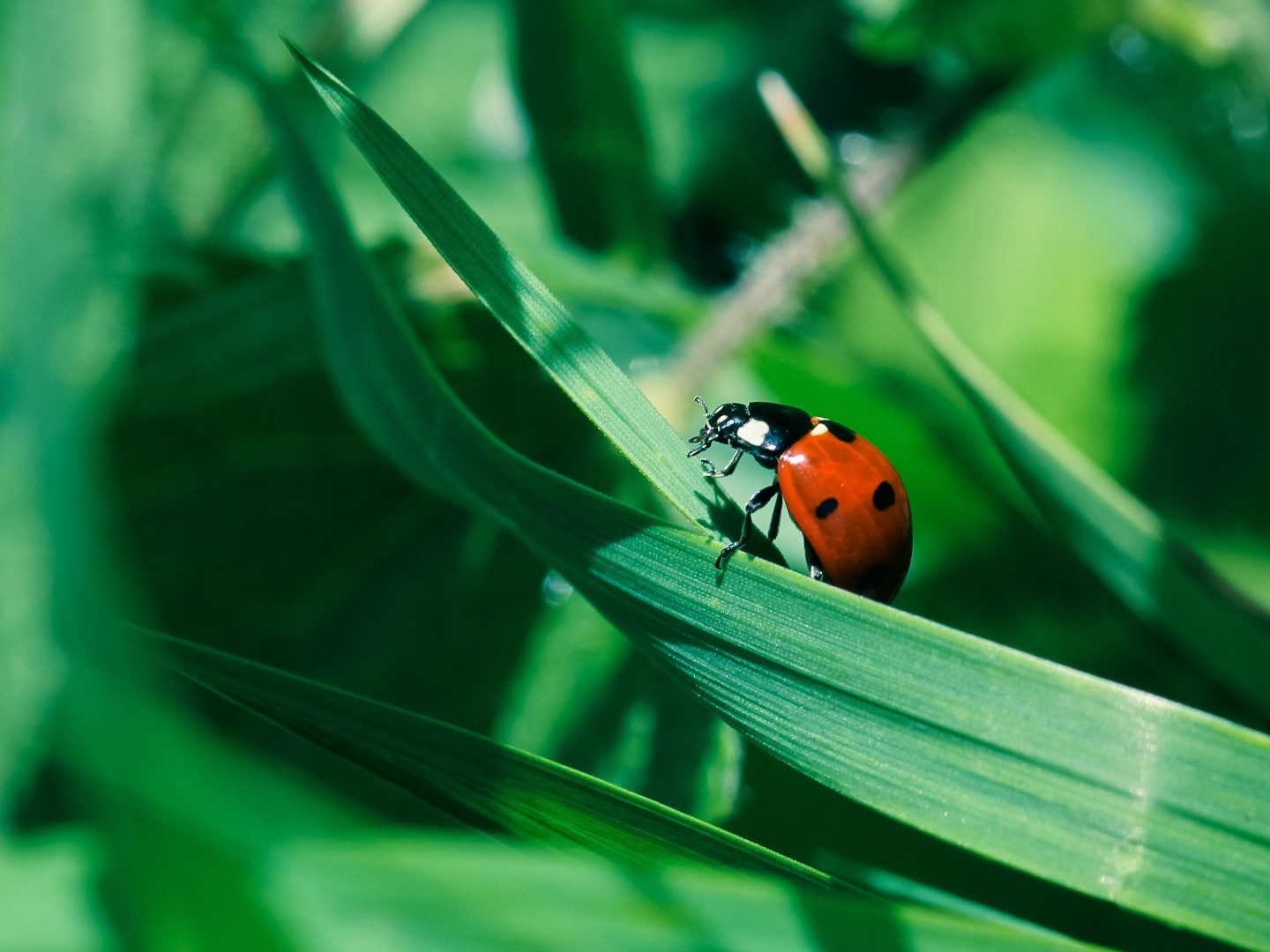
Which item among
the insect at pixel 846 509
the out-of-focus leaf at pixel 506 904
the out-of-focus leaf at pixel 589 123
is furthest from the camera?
the out-of-focus leaf at pixel 589 123

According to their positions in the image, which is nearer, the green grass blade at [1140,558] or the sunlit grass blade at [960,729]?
the sunlit grass blade at [960,729]

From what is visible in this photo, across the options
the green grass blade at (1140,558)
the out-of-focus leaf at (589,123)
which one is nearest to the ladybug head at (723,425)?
the green grass blade at (1140,558)

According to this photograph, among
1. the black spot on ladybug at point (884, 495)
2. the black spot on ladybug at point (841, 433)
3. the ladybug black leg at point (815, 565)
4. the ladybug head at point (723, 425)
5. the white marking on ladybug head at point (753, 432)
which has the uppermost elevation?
the ladybug head at point (723, 425)

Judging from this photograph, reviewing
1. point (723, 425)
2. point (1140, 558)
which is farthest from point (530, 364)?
point (1140, 558)

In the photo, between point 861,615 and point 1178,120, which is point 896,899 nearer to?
point 861,615

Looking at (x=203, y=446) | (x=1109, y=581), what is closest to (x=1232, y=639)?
(x=1109, y=581)

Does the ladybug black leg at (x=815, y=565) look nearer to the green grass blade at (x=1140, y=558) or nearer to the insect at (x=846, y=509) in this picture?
the insect at (x=846, y=509)
